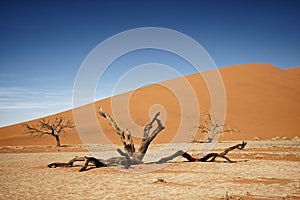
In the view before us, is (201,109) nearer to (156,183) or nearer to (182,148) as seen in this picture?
(182,148)

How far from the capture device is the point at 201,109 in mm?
53969

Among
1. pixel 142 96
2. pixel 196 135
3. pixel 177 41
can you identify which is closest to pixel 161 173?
pixel 177 41

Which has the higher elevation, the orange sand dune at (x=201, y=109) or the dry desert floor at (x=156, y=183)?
the orange sand dune at (x=201, y=109)

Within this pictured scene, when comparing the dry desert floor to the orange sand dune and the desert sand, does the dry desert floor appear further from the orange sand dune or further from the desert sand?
the orange sand dune

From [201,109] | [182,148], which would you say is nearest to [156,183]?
[182,148]

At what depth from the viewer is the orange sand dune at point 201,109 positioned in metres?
42.4

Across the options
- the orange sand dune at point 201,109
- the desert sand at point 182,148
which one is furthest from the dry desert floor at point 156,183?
the orange sand dune at point 201,109

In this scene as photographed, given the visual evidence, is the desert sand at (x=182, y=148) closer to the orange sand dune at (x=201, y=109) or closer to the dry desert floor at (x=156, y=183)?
the dry desert floor at (x=156, y=183)

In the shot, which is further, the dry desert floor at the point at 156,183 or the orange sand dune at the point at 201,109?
the orange sand dune at the point at 201,109

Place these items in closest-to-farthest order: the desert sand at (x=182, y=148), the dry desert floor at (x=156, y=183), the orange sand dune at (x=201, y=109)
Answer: the dry desert floor at (x=156, y=183)
the desert sand at (x=182, y=148)
the orange sand dune at (x=201, y=109)

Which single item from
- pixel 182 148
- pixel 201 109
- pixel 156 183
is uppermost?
pixel 201 109

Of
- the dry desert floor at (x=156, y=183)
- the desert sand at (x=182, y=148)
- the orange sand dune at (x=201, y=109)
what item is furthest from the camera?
the orange sand dune at (x=201, y=109)

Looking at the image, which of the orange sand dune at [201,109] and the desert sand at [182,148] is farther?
the orange sand dune at [201,109]

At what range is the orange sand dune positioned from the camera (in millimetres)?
42375
